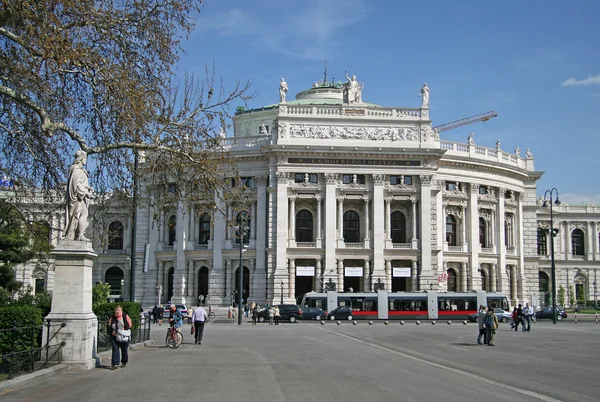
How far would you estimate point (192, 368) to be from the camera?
1873cm

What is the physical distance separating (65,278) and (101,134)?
514cm

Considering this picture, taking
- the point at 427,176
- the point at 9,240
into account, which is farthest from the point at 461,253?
the point at 9,240

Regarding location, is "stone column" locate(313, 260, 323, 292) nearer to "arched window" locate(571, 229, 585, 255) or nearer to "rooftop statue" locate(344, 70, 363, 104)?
"rooftop statue" locate(344, 70, 363, 104)

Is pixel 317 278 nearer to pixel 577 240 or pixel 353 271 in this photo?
pixel 353 271

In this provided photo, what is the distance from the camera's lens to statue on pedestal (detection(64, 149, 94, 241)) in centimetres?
1864

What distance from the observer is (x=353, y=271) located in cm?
6569

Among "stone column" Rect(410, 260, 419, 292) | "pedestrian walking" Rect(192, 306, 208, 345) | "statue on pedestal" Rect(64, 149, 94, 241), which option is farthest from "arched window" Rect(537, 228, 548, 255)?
"statue on pedestal" Rect(64, 149, 94, 241)

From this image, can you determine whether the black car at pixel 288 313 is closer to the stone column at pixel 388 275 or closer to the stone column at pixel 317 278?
the stone column at pixel 317 278

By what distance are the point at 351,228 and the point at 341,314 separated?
12.7 metres

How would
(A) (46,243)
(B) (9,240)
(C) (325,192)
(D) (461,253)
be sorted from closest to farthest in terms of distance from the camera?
(A) (46,243), (B) (9,240), (C) (325,192), (D) (461,253)

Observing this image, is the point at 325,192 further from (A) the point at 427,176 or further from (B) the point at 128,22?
(B) the point at 128,22

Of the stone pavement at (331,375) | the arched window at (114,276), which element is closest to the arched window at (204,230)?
the arched window at (114,276)

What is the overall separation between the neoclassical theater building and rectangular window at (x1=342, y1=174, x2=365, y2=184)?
10 centimetres

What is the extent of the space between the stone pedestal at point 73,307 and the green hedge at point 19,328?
461mm
